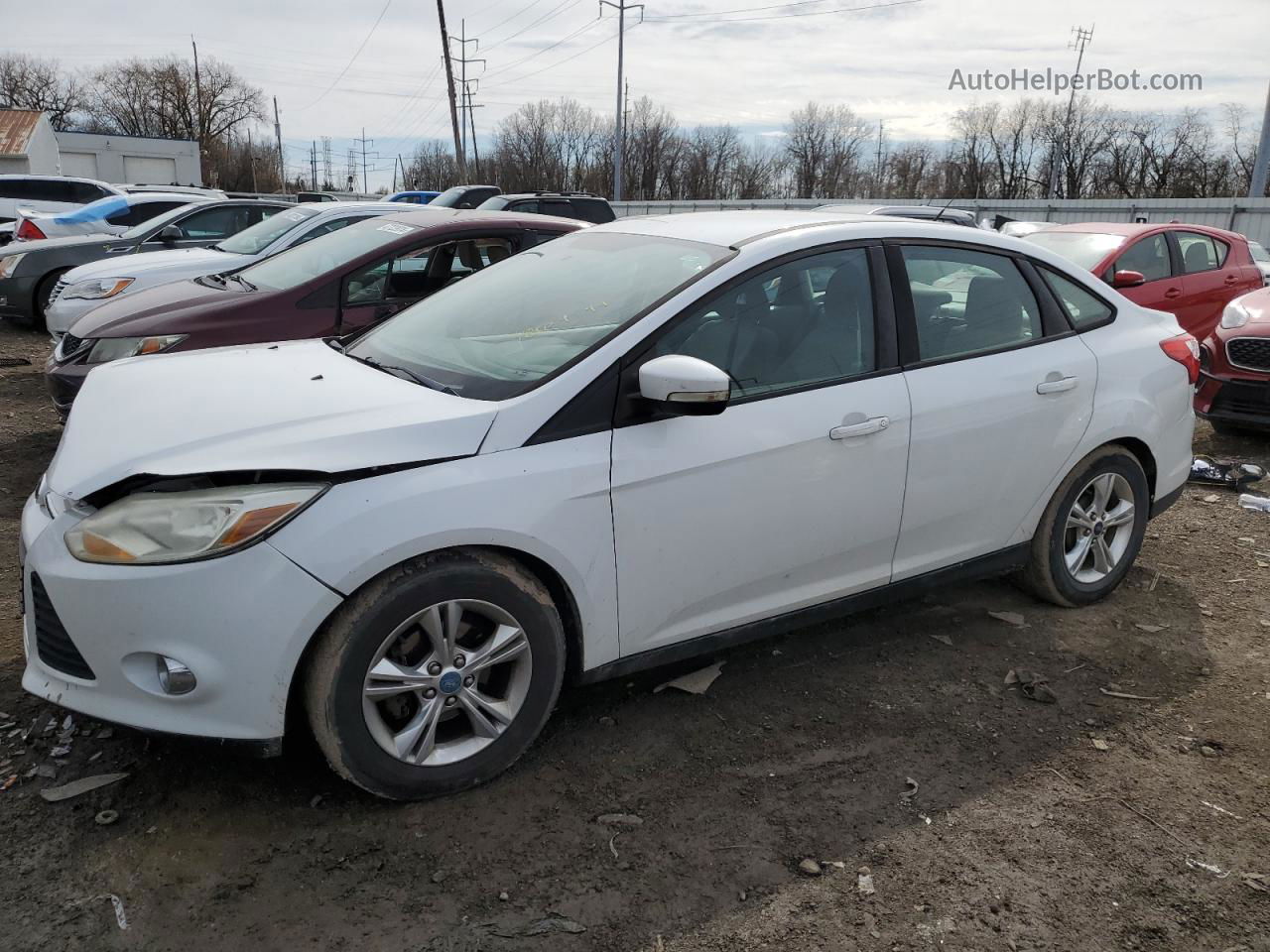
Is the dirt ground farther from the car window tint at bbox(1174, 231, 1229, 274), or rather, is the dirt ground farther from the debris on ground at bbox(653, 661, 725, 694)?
the car window tint at bbox(1174, 231, 1229, 274)

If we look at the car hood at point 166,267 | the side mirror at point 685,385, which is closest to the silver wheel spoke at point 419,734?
the side mirror at point 685,385

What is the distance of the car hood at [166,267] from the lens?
824 cm

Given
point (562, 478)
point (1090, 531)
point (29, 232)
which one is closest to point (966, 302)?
point (1090, 531)

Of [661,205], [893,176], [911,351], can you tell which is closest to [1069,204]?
[661,205]

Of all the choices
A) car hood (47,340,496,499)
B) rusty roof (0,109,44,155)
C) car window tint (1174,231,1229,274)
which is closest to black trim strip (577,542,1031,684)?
car hood (47,340,496,499)

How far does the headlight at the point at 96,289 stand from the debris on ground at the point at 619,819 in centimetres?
715

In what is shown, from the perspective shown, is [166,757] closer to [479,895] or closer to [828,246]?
[479,895]

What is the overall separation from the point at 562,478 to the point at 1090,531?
8.64ft

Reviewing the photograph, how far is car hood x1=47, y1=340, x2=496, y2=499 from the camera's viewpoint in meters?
2.62

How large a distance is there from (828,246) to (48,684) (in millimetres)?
2799

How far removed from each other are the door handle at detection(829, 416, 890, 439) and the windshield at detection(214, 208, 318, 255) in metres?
6.79

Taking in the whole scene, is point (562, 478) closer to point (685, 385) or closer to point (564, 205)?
point (685, 385)

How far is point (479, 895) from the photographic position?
2.49m

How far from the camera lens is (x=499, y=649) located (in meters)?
2.81
